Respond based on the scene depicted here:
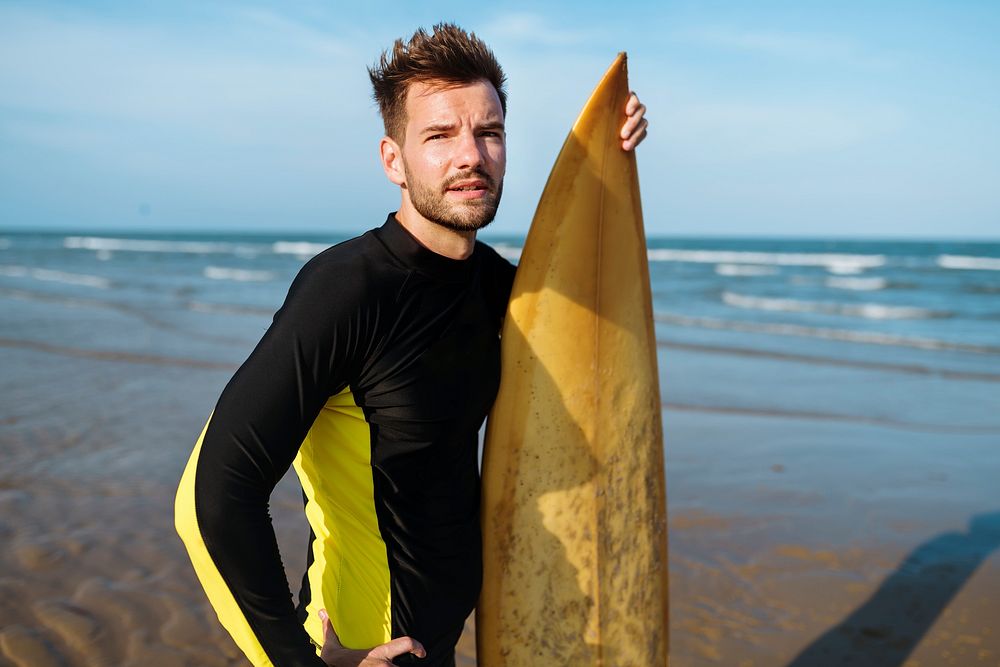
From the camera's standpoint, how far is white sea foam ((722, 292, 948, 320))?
47.6ft

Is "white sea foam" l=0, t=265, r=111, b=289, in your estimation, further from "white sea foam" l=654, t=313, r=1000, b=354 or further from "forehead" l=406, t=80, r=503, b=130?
"forehead" l=406, t=80, r=503, b=130

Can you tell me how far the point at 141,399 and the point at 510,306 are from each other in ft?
18.0

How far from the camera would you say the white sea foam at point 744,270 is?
988 inches

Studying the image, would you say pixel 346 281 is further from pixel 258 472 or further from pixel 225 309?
pixel 225 309

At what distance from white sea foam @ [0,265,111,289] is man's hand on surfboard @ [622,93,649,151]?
684 inches

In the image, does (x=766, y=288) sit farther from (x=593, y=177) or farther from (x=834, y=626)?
(x=593, y=177)

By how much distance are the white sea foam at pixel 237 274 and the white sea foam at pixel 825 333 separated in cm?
1168

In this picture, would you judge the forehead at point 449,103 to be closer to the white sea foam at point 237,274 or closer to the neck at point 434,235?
the neck at point 434,235

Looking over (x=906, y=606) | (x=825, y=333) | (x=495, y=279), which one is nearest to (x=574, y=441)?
(x=495, y=279)

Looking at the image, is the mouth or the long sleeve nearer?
the long sleeve

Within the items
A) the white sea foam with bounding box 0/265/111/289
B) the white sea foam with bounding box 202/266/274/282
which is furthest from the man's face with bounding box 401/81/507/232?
the white sea foam with bounding box 202/266/274/282

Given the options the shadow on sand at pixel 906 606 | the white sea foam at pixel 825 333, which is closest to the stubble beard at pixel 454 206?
the shadow on sand at pixel 906 606

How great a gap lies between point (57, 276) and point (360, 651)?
68.6ft

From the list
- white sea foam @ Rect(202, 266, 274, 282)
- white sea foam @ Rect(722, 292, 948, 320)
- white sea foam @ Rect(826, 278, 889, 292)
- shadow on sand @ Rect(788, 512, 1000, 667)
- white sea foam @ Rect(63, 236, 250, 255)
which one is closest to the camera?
shadow on sand @ Rect(788, 512, 1000, 667)
